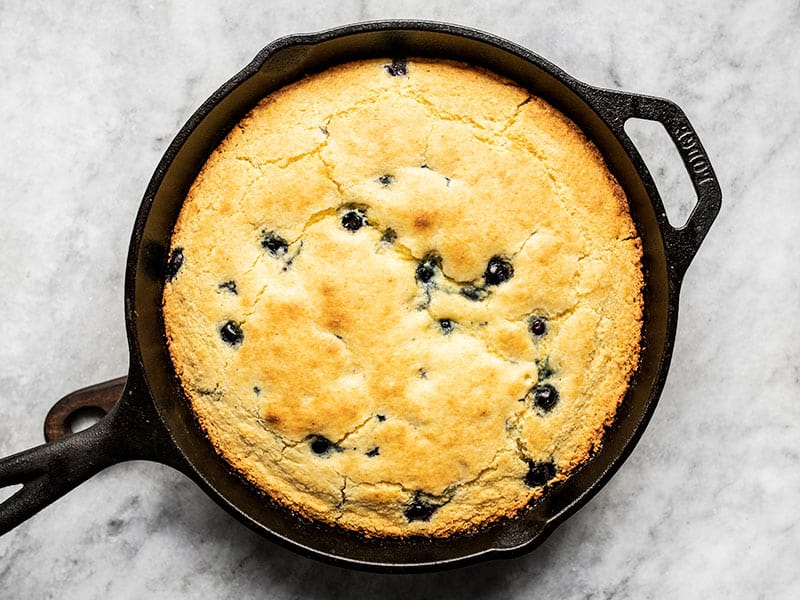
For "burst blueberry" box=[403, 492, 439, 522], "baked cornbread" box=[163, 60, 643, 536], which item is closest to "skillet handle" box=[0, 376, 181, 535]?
"baked cornbread" box=[163, 60, 643, 536]

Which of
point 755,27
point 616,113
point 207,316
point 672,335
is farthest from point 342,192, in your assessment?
point 755,27

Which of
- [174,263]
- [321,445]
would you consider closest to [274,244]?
[174,263]

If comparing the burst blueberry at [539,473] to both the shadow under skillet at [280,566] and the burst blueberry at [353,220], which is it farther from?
the burst blueberry at [353,220]

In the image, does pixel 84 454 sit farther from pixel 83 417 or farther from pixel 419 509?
pixel 419 509

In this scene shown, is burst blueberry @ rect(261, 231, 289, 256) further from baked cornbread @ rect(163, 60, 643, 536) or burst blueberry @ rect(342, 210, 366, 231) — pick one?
burst blueberry @ rect(342, 210, 366, 231)

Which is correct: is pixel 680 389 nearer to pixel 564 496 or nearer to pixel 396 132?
pixel 564 496

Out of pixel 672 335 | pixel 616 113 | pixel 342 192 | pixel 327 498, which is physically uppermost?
pixel 616 113

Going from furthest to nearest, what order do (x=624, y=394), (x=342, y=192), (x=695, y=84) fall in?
(x=695, y=84) → (x=624, y=394) → (x=342, y=192)
